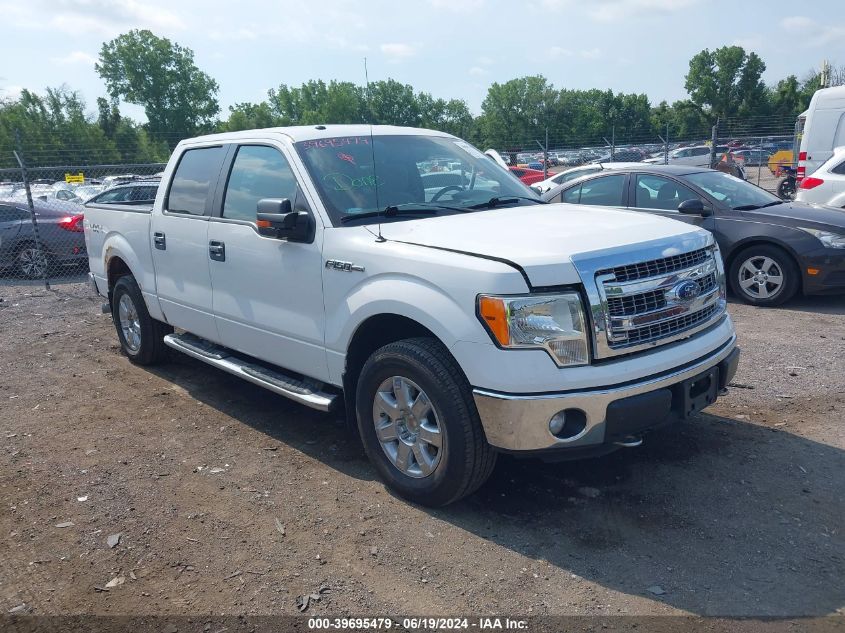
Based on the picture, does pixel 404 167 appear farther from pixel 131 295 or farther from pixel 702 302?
pixel 131 295

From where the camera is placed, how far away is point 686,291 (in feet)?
12.0

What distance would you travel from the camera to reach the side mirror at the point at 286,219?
4.08 meters

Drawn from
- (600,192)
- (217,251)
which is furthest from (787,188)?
(217,251)

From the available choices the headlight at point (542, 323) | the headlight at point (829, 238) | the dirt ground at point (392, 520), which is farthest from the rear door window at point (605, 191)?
the headlight at point (542, 323)

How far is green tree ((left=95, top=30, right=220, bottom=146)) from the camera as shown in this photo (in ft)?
316

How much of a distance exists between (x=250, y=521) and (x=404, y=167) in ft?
7.79

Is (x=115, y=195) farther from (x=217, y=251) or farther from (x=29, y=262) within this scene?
(x=217, y=251)

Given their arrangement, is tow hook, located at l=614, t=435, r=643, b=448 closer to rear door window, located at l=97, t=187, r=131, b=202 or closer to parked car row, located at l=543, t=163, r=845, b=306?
parked car row, located at l=543, t=163, r=845, b=306

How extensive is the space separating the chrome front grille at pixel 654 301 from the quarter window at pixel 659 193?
492 centimetres

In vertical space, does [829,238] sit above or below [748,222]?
below

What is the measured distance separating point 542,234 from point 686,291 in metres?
0.80

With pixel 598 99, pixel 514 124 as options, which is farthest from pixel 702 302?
pixel 598 99

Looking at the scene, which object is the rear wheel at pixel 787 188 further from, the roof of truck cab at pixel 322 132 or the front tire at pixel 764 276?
the roof of truck cab at pixel 322 132

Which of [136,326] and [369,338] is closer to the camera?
[369,338]
